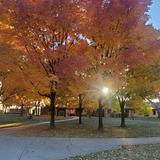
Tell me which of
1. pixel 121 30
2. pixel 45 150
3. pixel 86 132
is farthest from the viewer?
pixel 86 132

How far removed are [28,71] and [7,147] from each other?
353 inches

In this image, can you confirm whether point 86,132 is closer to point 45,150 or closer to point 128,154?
point 45,150

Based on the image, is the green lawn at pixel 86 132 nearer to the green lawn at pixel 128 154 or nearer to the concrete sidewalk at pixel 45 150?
the concrete sidewalk at pixel 45 150

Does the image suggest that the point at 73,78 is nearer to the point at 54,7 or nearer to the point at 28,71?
the point at 28,71

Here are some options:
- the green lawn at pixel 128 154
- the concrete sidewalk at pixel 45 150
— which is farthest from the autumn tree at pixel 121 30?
the green lawn at pixel 128 154

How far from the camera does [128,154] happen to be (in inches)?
496

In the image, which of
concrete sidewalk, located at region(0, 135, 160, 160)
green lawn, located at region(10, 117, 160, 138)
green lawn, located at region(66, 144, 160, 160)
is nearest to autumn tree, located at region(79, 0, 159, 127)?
green lawn, located at region(10, 117, 160, 138)

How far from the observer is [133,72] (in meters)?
25.8

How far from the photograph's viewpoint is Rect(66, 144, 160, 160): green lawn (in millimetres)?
11852

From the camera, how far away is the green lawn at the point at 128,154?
11852mm

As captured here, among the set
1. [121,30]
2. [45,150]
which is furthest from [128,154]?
[121,30]

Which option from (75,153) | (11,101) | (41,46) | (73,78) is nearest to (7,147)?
(75,153)

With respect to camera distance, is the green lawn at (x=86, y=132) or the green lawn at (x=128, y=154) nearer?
the green lawn at (x=128, y=154)

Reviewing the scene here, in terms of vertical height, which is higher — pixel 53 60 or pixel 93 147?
pixel 53 60
